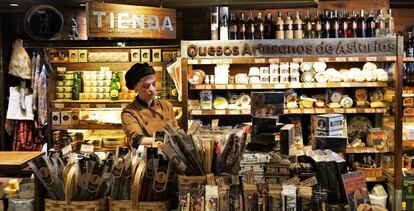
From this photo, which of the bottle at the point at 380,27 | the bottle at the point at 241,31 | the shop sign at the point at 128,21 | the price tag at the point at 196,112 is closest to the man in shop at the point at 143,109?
the shop sign at the point at 128,21

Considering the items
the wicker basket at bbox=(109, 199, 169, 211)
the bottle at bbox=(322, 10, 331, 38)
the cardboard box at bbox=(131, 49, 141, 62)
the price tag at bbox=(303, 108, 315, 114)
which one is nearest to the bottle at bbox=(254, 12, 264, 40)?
the bottle at bbox=(322, 10, 331, 38)

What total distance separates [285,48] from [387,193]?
198 centimetres

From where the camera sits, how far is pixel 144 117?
4430mm

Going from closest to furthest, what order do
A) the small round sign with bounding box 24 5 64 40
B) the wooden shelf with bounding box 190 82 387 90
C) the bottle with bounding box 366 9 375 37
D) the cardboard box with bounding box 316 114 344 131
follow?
the cardboard box with bounding box 316 114 344 131 → the small round sign with bounding box 24 5 64 40 → the wooden shelf with bounding box 190 82 387 90 → the bottle with bounding box 366 9 375 37

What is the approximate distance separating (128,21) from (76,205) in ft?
7.23

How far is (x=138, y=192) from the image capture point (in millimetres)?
2449

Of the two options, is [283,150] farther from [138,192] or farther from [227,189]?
[138,192]

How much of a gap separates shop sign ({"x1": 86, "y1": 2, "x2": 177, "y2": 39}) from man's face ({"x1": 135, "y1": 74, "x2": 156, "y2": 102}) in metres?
0.39

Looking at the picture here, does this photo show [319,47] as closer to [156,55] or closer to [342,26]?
[342,26]

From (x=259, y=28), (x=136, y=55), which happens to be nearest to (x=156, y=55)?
(x=136, y=55)

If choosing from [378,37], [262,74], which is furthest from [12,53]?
[378,37]

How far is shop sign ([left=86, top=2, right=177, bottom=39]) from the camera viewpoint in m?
4.13

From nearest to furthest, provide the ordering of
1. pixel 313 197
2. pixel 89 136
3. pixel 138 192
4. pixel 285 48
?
pixel 313 197 < pixel 138 192 < pixel 285 48 < pixel 89 136

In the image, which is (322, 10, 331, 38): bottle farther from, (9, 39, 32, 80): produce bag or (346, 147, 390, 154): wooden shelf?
(9, 39, 32, 80): produce bag
